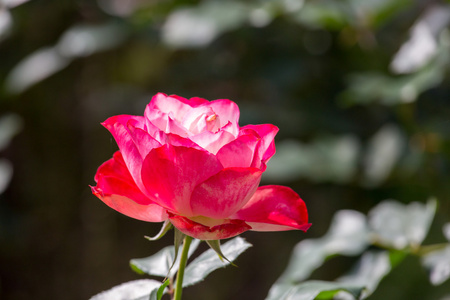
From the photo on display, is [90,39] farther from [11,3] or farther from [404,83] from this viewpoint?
[404,83]

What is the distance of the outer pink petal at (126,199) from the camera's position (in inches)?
11.8

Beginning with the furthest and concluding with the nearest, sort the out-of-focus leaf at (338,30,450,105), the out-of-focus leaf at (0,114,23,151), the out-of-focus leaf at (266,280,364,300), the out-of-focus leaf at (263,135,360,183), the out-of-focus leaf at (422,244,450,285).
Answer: the out-of-focus leaf at (0,114,23,151) → the out-of-focus leaf at (263,135,360,183) → the out-of-focus leaf at (338,30,450,105) → the out-of-focus leaf at (422,244,450,285) → the out-of-focus leaf at (266,280,364,300)

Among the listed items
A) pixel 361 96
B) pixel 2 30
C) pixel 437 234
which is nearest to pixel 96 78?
pixel 2 30

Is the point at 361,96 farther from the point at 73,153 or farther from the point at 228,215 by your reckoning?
the point at 73,153

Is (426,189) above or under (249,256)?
above

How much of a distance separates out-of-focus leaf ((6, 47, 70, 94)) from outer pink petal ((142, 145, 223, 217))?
1041mm

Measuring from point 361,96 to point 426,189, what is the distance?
0.83 ft

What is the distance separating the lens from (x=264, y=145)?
31 centimetres

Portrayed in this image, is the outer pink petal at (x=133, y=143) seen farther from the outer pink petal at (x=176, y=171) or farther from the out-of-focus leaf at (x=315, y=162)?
the out-of-focus leaf at (x=315, y=162)

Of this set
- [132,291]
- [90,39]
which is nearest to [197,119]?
[132,291]

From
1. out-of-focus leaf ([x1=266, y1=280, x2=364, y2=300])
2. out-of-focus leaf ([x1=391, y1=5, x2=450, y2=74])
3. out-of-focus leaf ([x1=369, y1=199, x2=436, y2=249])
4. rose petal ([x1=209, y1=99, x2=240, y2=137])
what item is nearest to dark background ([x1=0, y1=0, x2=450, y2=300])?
out-of-focus leaf ([x1=391, y1=5, x2=450, y2=74])

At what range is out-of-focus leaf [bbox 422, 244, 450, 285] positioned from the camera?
0.50 m

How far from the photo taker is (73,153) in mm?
1629

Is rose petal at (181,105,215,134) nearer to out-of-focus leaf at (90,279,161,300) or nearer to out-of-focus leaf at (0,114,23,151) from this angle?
out-of-focus leaf at (90,279,161,300)
